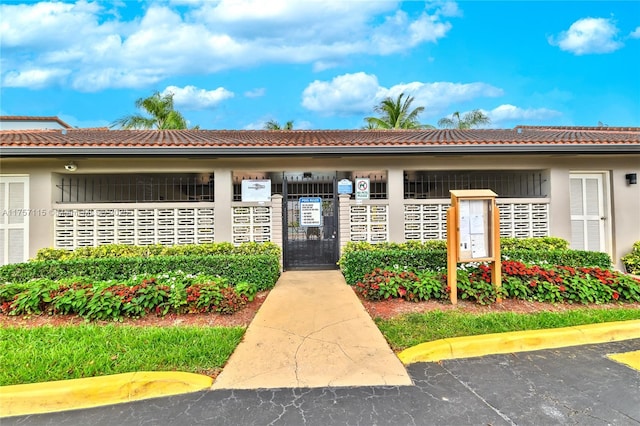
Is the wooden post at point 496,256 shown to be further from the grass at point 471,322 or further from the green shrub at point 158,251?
the green shrub at point 158,251

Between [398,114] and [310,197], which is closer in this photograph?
[310,197]

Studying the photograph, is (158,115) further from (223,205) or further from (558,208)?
(558,208)

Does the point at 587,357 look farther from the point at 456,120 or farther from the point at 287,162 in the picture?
the point at 456,120

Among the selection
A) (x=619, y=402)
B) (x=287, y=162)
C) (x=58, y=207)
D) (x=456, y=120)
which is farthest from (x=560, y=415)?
(x=456, y=120)

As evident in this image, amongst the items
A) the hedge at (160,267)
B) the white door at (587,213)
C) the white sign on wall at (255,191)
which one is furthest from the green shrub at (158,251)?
the white door at (587,213)

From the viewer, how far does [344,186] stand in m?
8.05

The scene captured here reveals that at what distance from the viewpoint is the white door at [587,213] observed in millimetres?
8359

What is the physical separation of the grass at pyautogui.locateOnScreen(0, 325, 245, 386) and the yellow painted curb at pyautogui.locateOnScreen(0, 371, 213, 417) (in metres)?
0.16

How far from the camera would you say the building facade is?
7414mm

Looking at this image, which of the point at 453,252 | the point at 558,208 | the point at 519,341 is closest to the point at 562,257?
the point at 558,208

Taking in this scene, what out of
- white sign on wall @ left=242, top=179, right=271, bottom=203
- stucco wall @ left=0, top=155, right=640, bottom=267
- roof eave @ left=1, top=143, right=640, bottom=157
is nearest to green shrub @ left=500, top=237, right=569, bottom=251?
stucco wall @ left=0, top=155, right=640, bottom=267

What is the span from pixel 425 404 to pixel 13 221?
949 centimetres

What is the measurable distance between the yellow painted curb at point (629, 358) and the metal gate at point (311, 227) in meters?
5.31

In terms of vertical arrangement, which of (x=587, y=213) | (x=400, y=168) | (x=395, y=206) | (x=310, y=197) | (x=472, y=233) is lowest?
(x=472, y=233)
